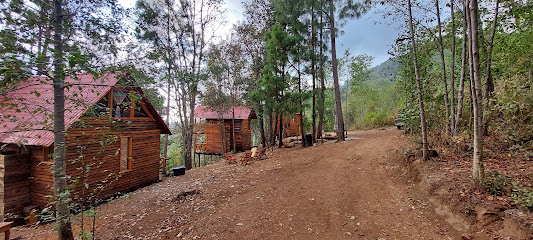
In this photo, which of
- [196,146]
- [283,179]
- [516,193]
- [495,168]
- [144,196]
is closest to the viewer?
[516,193]

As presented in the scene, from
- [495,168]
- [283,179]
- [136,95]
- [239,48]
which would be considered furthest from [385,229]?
[239,48]

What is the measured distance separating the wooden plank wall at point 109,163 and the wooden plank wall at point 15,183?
0.20m

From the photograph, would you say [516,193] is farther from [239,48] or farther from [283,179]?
[239,48]

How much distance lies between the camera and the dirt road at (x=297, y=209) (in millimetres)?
3639

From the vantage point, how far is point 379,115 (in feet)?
65.1

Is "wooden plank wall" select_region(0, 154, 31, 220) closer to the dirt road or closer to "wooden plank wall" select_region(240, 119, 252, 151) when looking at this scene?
the dirt road

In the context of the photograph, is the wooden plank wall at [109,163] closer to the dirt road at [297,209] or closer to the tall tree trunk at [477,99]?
the dirt road at [297,209]

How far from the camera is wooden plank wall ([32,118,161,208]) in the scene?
6961 mm

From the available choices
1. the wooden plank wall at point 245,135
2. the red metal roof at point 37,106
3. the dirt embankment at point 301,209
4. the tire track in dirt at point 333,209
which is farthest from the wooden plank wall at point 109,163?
the wooden plank wall at point 245,135

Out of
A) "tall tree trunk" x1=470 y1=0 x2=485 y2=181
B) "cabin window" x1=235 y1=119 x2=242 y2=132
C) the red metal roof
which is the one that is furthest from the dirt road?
"cabin window" x1=235 y1=119 x2=242 y2=132

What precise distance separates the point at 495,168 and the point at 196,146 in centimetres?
1838

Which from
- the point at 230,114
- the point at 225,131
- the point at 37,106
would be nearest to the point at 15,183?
the point at 37,106

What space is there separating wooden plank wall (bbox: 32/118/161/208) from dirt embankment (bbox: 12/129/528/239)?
1189mm

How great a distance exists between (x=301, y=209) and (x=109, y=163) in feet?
25.4
